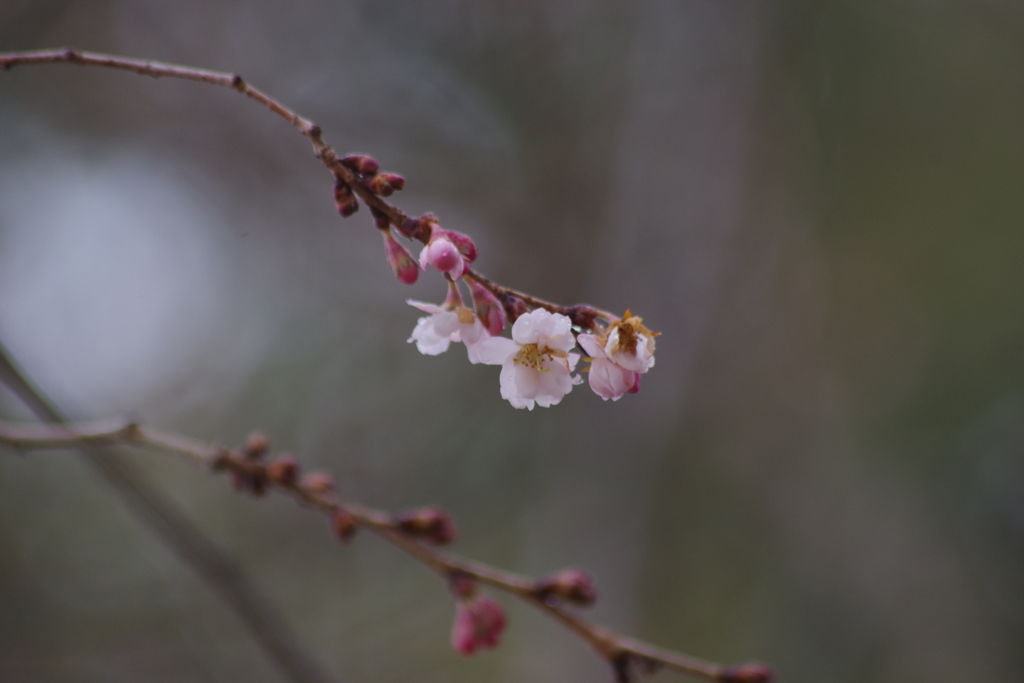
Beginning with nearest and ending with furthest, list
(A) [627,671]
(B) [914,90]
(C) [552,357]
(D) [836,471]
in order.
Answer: (C) [552,357] < (A) [627,671] < (D) [836,471] < (B) [914,90]

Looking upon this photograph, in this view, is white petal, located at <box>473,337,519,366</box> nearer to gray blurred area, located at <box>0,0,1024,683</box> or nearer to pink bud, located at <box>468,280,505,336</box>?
pink bud, located at <box>468,280,505,336</box>

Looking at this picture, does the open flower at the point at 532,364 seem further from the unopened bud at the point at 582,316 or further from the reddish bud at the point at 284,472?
the reddish bud at the point at 284,472

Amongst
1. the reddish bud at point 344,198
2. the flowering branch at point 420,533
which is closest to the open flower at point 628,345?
the reddish bud at point 344,198

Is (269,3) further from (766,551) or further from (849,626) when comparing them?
(849,626)

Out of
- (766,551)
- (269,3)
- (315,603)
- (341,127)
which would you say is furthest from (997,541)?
(269,3)

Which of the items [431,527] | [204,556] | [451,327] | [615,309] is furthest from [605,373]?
[615,309]
